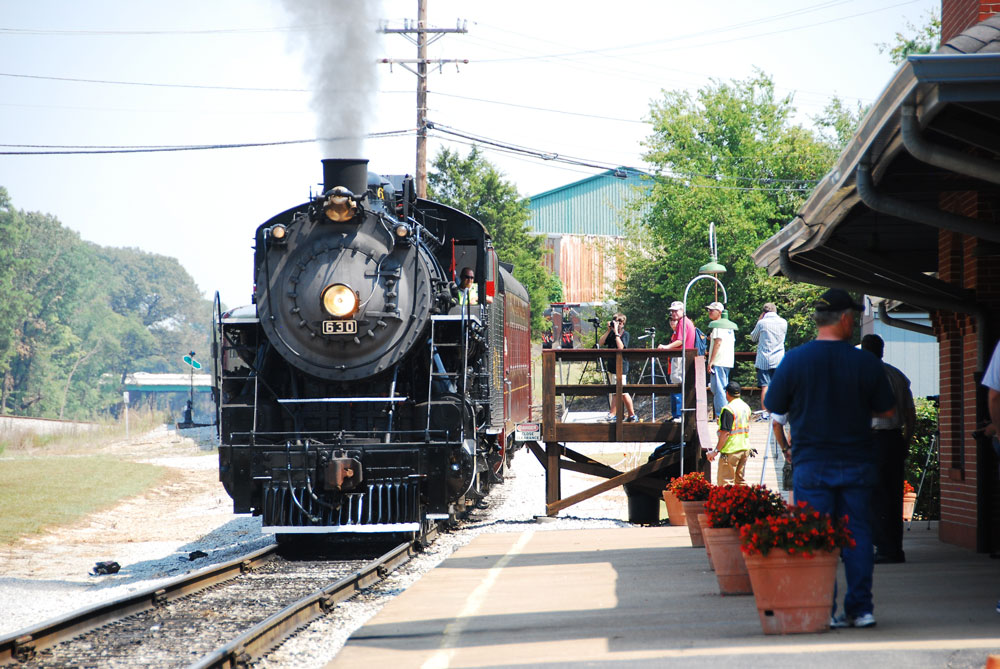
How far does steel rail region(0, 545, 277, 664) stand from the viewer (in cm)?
645

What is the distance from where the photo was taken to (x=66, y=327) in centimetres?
7731

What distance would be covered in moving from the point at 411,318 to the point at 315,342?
101 cm

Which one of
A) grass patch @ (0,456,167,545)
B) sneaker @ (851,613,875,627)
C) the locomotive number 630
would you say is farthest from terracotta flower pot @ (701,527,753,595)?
grass patch @ (0,456,167,545)

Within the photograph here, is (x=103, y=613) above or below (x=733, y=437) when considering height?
below

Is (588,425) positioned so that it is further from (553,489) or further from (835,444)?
(835,444)

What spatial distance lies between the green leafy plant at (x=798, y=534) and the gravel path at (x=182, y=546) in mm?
2713

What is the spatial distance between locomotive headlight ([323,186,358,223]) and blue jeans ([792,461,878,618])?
6.71m

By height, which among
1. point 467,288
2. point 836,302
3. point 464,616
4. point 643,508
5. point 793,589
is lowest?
point 643,508

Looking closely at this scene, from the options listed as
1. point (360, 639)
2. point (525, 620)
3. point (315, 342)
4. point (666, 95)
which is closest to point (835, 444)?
point (525, 620)

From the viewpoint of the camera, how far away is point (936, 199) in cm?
875

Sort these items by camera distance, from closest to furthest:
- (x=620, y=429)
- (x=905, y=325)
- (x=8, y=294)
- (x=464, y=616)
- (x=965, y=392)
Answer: (x=464, y=616), (x=965, y=392), (x=905, y=325), (x=620, y=429), (x=8, y=294)

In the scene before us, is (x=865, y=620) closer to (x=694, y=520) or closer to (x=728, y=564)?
(x=728, y=564)

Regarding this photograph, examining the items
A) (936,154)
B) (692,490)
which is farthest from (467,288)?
(936,154)

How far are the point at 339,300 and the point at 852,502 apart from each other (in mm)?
6553
